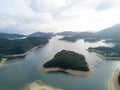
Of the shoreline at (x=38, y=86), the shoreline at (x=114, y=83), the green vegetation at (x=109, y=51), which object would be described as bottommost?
the green vegetation at (x=109, y=51)

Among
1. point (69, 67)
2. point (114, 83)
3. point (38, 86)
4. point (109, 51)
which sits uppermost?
point (69, 67)

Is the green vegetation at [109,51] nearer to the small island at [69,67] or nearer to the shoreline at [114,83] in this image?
the small island at [69,67]

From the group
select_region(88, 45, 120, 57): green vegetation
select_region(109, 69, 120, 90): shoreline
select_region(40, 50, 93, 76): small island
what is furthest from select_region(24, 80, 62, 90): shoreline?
select_region(88, 45, 120, 57): green vegetation

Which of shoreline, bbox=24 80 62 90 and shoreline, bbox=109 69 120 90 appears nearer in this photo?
shoreline, bbox=24 80 62 90

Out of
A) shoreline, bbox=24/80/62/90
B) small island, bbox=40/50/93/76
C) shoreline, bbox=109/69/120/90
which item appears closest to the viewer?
shoreline, bbox=24/80/62/90

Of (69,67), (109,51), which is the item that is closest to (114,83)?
(69,67)

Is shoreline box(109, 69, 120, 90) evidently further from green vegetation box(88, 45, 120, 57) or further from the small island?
green vegetation box(88, 45, 120, 57)

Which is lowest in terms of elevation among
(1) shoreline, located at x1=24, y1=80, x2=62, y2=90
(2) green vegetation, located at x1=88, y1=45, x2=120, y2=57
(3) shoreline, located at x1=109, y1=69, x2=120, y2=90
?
(2) green vegetation, located at x1=88, y1=45, x2=120, y2=57

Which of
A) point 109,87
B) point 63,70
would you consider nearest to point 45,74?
point 63,70

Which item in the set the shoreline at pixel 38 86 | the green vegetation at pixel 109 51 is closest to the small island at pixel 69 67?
the shoreline at pixel 38 86

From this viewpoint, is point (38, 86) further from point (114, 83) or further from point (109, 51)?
point (109, 51)

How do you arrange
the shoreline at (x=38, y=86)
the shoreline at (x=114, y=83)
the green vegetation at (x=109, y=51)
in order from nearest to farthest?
the shoreline at (x=38, y=86) → the shoreline at (x=114, y=83) → the green vegetation at (x=109, y=51)
